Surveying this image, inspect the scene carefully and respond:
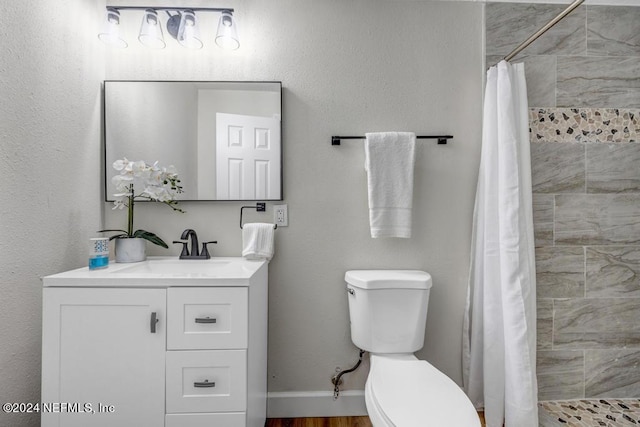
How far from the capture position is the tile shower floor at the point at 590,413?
1.56m

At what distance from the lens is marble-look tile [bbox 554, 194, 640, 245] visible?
1.72 metres

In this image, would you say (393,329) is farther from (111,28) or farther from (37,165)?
(111,28)

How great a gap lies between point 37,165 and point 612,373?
2889mm

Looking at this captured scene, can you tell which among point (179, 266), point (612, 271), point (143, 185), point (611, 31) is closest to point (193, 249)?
point (179, 266)

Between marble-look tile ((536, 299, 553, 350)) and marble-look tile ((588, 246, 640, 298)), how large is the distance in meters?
0.23

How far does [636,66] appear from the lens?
1729mm

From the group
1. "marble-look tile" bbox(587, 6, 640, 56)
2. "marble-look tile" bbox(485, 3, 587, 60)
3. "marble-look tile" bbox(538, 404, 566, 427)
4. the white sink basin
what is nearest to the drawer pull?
the white sink basin

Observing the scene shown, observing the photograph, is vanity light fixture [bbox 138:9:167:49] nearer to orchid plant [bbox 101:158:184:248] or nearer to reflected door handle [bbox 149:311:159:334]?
orchid plant [bbox 101:158:184:248]

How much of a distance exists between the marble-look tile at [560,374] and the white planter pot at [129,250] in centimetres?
208

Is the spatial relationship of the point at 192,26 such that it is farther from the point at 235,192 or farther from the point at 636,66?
the point at 636,66

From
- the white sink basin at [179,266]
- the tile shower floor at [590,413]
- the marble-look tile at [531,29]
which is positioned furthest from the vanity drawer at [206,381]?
the marble-look tile at [531,29]

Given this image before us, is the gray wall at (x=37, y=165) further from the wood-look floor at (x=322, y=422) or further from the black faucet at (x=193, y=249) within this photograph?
the wood-look floor at (x=322, y=422)

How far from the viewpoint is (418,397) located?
43.7 inches

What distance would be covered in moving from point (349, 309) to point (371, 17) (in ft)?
5.01
